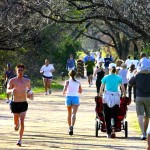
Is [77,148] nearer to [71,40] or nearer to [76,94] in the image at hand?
[76,94]

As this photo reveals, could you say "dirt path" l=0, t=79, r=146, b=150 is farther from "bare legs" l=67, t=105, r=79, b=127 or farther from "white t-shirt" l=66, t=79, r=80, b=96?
"white t-shirt" l=66, t=79, r=80, b=96

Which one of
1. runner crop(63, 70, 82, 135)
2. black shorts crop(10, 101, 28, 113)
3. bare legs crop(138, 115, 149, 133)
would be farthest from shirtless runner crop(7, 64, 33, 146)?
bare legs crop(138, 115, 149, 133)

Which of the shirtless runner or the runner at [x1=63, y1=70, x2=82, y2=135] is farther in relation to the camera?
the runner at [x1=63, y1=70, x2=82, y2=135]

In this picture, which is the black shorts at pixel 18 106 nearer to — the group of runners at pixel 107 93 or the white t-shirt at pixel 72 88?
the group of runners at pixel 107 93

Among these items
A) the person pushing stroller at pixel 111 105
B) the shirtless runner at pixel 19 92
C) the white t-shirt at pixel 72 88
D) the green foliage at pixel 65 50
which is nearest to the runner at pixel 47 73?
the green foliage at pixel 65 50

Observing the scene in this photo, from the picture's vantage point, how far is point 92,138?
17297mm

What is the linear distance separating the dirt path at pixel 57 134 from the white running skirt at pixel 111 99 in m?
0.85

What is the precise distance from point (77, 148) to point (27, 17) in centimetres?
390

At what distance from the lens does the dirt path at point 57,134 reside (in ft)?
Answer: 51.3

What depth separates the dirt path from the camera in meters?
15.6

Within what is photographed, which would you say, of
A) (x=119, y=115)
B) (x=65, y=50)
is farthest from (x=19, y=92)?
(x=65, y=50)

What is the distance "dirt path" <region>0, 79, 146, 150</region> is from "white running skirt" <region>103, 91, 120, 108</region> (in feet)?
2.80

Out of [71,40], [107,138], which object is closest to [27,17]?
[107,138]

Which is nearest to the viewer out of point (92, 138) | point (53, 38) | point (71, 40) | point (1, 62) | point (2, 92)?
point (92, 138)
